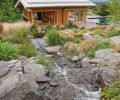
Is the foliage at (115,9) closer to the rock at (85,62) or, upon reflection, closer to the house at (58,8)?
the house at (58,8)

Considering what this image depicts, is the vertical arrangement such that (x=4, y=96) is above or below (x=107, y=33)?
above

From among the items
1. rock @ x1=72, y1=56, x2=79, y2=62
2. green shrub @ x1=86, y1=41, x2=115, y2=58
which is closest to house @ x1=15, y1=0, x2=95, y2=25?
green shrub @ x1=86, y1=41, x2=115, y2=58

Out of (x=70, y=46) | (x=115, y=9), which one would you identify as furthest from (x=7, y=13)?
(x=70, y=46)

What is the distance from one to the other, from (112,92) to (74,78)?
9.28 feet

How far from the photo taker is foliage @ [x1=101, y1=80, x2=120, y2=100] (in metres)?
8.45

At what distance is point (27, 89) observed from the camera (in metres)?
8.10

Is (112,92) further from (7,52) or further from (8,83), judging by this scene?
(7,52)

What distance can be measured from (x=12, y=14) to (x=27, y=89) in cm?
1848

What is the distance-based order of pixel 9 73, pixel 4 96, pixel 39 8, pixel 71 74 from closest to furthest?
1. pixel 4 96
2. pixel 9 73
3. pixel 71 74
4. pixel 39 8

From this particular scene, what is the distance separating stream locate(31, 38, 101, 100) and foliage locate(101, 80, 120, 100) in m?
0.54

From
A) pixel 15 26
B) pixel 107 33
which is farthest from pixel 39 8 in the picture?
pixel 107 33

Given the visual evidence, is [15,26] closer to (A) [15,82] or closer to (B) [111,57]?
(B) [111,57]

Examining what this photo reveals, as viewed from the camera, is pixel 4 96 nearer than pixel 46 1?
Yes

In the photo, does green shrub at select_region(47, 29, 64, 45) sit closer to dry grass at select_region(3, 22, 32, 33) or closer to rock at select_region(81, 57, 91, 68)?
dry grass at select_region(3, 22, 32, 33)
